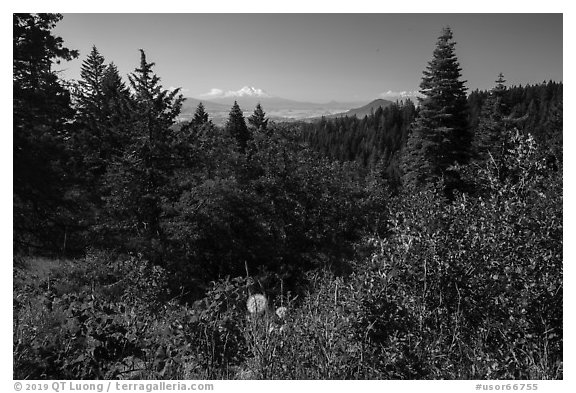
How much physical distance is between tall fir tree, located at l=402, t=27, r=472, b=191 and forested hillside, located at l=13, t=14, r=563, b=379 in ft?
26.5

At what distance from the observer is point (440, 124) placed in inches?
882

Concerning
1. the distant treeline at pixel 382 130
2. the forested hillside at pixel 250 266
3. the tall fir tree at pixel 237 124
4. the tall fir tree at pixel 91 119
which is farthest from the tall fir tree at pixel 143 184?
the distant treeline at pixel 382 130

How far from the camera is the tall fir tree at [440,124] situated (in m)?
21.9

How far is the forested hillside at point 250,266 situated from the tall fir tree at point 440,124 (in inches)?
318

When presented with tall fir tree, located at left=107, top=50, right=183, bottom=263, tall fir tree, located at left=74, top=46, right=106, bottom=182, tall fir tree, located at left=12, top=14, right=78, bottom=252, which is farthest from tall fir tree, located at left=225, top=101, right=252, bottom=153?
tall fir tree, located at left=12, top=14, right=78, bottom=252

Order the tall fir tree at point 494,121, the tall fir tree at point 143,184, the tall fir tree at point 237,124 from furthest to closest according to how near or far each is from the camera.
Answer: the tall fir tree at point 237,124 → the tall fir tree at point 494,121 → the tall fir tree at point 143,184

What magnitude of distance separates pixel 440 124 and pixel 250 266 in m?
13.9

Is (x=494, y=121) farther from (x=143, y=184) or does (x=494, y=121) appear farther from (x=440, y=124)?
(x=143, y=184)

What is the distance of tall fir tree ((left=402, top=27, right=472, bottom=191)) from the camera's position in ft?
71.9

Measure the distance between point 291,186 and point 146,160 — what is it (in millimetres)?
6673

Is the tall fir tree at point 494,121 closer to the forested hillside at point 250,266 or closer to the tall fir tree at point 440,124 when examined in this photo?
the tall fir tree at point 440,124

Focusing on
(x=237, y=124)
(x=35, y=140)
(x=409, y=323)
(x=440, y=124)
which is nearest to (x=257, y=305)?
(x=409, y=323)

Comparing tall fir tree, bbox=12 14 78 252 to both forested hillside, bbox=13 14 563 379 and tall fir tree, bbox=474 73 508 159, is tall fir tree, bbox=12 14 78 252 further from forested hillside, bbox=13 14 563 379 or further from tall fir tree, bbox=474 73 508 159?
tall fir tree, bbox=474 73 508 159
